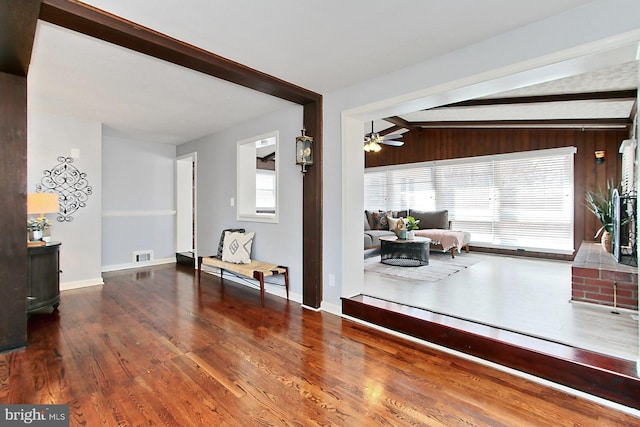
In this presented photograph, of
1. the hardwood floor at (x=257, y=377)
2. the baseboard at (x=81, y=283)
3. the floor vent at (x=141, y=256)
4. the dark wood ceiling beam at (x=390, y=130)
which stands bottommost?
the hardwood floor at (x=257, y=377)

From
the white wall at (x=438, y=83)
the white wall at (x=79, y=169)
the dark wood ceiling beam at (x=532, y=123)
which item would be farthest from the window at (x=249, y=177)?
the dark wood ceiling beam at (x=532, y=123)

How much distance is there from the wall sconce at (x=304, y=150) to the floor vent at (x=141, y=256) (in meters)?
4.17

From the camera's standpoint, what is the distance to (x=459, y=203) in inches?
288

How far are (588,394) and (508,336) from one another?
529 millimetres

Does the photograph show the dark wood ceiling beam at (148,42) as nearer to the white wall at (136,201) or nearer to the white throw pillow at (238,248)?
the white throw pillow at (238,248)

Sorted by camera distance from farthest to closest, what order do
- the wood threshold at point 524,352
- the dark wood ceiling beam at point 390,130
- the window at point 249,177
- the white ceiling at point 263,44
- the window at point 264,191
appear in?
the window at point 264,191, the dark wood ceiling beam at point 390,130, the window at point 249,177, the white ceiling at point 263,44, the wood threshold at point 524,352

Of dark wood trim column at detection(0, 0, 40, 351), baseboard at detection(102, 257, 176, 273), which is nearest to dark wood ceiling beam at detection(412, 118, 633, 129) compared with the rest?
baseboard at detection(102, 257, 176, 273)

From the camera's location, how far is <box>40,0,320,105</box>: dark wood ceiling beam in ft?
6.49

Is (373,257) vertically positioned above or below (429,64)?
below

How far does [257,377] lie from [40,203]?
3.16 meters

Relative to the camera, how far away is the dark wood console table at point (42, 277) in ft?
10.6

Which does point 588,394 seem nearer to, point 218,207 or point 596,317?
point 596,317

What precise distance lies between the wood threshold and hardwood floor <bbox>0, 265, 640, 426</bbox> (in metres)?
0.10

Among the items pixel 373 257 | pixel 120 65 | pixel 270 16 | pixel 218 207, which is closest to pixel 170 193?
pixel 218 207
